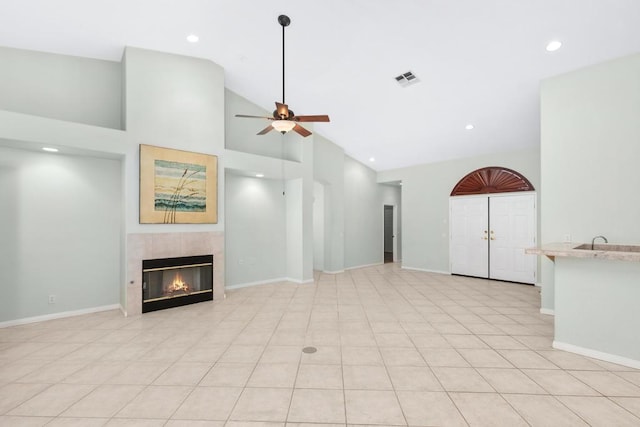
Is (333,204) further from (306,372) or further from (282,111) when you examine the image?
(306,372)

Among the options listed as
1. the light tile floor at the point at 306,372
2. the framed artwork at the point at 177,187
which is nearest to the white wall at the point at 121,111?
the framed artwork at the point at 177,187

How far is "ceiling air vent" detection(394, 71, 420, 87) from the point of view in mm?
4602

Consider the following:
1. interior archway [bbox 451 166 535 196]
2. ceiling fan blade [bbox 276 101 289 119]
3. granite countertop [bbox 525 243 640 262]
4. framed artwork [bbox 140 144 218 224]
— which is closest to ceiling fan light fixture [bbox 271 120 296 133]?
ceiling fan blade [bbox 276 101 289 119]

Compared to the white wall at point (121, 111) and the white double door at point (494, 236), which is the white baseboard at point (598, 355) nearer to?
the white double door at point (494, 236)

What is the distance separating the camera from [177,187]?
4793 mm

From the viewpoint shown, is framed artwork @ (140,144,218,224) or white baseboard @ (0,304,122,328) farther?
framed artwork @ (140,144,218,224)

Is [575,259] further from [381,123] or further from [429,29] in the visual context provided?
[381,123]

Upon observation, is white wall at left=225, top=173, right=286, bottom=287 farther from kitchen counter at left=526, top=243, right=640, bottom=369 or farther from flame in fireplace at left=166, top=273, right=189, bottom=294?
kitchen counter at left=526, top=243, right=640, bottom=369

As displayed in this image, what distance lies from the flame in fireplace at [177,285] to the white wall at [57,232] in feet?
2.89

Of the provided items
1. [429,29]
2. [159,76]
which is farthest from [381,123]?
[159,76]

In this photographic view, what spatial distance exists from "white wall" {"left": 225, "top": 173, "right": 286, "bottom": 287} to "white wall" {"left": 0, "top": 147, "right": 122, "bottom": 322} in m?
1.97

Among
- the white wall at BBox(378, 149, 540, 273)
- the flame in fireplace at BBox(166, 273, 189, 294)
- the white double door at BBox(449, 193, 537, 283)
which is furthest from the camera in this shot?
the white wall at BBox(378, 149, 540, 273)

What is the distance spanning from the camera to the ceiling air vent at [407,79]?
460 cm

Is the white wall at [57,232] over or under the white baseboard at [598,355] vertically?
over
